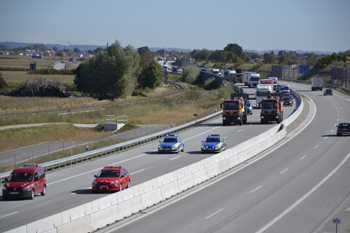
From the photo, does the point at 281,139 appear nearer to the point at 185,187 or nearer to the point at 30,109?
the point at 185,187

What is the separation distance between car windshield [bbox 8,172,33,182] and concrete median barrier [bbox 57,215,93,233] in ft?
24.6

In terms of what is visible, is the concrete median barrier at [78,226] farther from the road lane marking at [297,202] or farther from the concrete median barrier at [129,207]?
the road lane marking at [297,202]

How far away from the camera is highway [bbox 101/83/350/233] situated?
18.2 m

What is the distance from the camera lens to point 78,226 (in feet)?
52.4

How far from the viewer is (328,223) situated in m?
18.5

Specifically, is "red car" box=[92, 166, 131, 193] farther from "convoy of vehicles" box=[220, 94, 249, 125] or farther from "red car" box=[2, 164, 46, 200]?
"convoy of vehicles" box=[220, 94, 249, 125]

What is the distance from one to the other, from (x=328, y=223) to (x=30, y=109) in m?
59.3

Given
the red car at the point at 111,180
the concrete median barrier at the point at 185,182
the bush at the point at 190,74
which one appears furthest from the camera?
the bush at the point at 190,74

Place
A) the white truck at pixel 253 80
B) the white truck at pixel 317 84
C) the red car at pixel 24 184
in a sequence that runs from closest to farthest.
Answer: the red car at pixel 24 184
the white truck at pixel 317 84
the white truck at pixel 253 80

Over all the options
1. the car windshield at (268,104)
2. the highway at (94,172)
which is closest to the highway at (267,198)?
the highway at (94,172)

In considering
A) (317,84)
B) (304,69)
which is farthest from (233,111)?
(304,69)

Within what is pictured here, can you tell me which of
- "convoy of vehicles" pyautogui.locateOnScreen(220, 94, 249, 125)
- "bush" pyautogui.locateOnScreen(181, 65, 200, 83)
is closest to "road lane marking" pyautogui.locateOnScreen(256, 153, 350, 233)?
"convoy of vehicles" pyautogui.locateOnScreen(220, 94, 249, 125)

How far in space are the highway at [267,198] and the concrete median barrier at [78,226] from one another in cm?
119

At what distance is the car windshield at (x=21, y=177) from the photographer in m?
22.9
